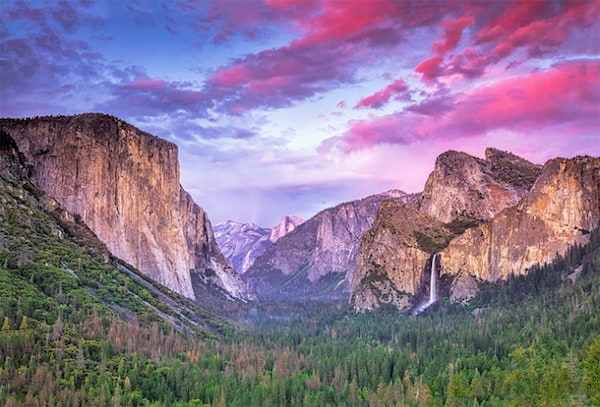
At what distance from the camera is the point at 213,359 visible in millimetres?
167125

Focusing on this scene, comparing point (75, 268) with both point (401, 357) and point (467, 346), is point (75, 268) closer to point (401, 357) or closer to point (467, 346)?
point (401, 357)

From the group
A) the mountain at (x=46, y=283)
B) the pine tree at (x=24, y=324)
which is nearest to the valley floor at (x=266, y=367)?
the mountain at (x=46, y=283)

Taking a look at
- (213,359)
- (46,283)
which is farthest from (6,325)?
(213,359)

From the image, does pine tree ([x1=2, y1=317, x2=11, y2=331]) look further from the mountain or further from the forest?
the mountain

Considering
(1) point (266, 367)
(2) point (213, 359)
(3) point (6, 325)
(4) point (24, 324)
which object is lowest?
(1) point (266, 367)

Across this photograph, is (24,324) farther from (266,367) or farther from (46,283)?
(266,367)

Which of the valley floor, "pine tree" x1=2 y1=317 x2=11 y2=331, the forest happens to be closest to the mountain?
the forest

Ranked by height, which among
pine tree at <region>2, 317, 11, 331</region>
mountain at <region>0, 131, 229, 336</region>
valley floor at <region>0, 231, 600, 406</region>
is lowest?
valley floor at <region>0, 231, 600, 406</region>

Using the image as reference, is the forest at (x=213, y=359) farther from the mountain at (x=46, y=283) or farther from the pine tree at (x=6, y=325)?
the pine tree at (x=6, y=325)

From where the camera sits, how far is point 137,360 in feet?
488

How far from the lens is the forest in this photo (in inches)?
4934

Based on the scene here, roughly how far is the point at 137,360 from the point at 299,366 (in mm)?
38918

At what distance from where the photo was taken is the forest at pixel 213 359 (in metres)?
125

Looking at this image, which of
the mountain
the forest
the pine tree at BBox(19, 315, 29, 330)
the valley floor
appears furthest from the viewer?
the mountain
